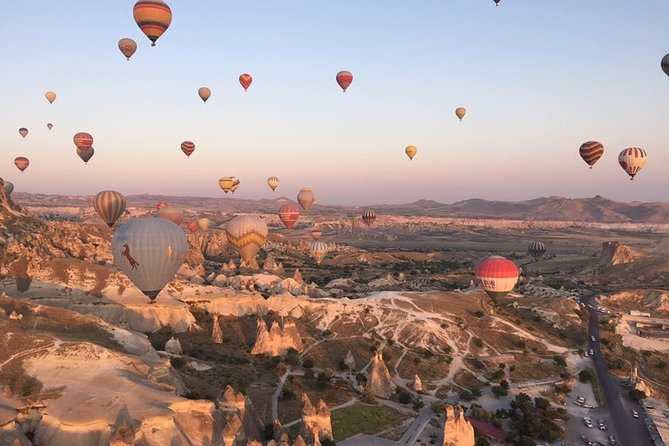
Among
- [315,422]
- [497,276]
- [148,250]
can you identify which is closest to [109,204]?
[148,250]

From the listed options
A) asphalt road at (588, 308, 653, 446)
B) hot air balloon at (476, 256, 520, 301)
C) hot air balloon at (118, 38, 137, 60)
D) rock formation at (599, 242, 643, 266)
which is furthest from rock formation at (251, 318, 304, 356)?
rock formation at (599, 242, 643, 266)

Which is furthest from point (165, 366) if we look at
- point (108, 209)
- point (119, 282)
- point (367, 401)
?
point (108, 209)

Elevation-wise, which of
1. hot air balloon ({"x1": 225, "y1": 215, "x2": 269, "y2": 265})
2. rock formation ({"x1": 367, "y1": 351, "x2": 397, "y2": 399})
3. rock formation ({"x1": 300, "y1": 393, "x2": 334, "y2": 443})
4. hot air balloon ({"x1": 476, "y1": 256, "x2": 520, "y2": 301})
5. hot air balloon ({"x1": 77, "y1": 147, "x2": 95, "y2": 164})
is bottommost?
rock formation ({"x1": 367, "y1": 351, "x2": 397, "y2": 399})

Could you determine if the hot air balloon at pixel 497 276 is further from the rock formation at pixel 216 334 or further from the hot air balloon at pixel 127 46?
the hot air balloon at pixel 127 46

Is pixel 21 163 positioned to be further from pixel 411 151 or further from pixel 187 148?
pixel 411 151

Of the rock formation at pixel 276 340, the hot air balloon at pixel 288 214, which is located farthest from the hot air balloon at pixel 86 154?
the rock formation at pixel 276 340

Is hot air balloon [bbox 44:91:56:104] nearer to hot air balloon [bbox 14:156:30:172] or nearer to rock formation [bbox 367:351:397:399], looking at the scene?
hot air balloon [bbox 14:156:30:172]
